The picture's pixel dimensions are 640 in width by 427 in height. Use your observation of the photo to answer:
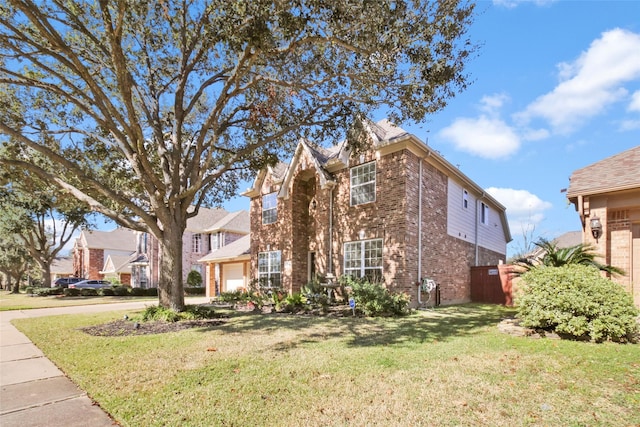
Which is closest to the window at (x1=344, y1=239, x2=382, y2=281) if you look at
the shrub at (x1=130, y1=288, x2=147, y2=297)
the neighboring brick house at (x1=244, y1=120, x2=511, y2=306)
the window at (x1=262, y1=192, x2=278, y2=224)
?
the neighboring brick house at (x1=244, y1=120, x2=511, y2=306)

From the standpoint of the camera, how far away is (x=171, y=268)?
1108cm

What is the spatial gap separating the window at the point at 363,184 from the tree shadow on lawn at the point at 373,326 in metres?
5.06

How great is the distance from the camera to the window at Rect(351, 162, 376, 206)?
47.1 feet

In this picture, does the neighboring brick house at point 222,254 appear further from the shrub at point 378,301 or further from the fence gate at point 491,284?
the fence gate at point 491,284

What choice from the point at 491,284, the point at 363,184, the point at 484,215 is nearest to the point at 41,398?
the point at 363,184

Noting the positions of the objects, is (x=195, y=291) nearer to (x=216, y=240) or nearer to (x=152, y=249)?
(x=216, y=240)

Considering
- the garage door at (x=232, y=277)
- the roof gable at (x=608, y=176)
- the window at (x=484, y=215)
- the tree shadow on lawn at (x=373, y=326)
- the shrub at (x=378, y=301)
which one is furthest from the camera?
the garage door at (x=232, y=277)

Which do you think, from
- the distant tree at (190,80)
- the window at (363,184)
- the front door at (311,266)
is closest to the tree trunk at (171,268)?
the distant tree at (190,80)

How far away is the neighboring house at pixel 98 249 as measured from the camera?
48.0 meters

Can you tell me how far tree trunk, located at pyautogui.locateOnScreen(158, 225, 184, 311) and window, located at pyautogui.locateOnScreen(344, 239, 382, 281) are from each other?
6792 millimetres

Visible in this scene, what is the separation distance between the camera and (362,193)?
14.7 metres

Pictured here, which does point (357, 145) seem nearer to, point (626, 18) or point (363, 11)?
point (363, 11)

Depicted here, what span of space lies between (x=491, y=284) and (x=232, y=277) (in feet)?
56.4

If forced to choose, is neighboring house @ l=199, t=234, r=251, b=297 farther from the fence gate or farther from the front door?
the fence gate
